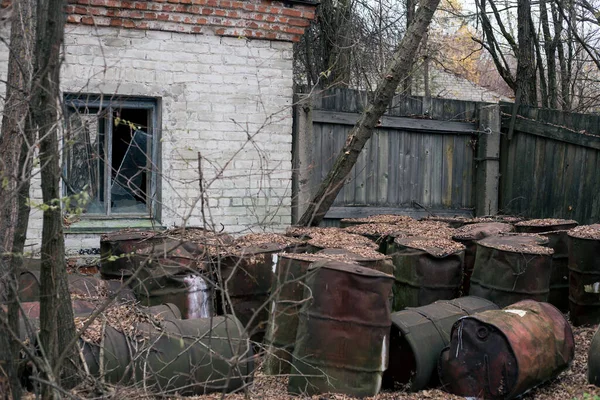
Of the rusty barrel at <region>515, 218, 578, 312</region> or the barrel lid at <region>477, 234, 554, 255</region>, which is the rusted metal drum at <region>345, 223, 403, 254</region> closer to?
the barrel lid at <region>477, 234, 554, 255</region>

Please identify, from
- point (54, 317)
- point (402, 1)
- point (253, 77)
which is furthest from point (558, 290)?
point (402, 1)

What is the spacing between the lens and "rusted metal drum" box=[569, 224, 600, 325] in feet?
21.1

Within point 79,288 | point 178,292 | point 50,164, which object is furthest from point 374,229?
point 50,164

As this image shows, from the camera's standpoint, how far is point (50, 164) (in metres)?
3.30

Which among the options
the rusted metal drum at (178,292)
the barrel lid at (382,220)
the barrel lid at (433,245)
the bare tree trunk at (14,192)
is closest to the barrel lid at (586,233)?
the barrel lid at (433,245)

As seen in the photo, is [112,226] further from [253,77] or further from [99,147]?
[253,77]

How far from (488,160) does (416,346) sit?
5.77 metres

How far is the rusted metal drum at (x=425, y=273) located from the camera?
611 cm

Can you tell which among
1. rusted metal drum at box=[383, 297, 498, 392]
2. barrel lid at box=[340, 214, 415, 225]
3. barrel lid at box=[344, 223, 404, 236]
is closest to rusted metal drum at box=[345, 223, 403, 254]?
barrel lid at box=[344, 223, 404, 236]

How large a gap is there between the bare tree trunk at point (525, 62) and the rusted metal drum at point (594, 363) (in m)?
7.93

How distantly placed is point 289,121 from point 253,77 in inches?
28.1

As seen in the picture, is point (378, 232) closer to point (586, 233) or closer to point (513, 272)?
point (513, 272)

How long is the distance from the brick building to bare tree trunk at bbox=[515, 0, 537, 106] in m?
5.42

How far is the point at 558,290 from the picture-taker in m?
7.11
